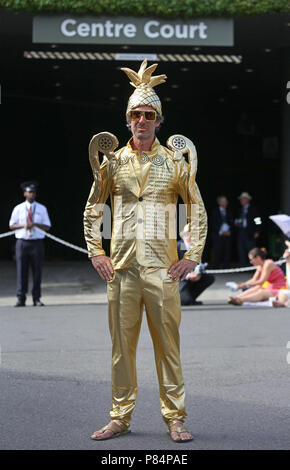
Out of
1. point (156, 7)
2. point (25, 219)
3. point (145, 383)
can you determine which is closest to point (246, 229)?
point (156, 7)

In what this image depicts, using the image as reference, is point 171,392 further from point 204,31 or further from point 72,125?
point 72,125

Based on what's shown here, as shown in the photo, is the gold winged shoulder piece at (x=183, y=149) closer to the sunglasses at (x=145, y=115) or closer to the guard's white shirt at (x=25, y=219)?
the sunglasses at (x=145, y=115)

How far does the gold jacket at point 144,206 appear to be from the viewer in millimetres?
5477

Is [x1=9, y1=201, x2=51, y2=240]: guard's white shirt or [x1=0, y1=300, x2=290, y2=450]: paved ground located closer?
[x1=0, y1=300, x2=290, y2=450]: paved ground

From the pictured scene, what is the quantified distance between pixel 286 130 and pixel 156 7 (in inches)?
214

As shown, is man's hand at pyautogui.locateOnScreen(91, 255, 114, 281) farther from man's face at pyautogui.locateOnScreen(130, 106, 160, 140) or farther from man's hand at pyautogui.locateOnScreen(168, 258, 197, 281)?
man's face at pyautogui.locateOnScreen(130, 106, 160, 140)

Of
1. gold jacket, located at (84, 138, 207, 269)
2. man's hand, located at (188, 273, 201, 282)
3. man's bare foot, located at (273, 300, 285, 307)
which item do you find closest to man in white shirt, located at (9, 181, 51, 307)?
man's hand, located at (188, 273, 201, 282)

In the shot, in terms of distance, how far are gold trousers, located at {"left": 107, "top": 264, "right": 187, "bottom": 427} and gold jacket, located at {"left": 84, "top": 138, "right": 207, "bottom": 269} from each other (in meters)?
A: 0.11

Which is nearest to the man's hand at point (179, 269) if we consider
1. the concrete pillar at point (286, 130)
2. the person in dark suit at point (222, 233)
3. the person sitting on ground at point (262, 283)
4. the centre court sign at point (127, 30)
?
the person sitting on ground at point (262, 283)

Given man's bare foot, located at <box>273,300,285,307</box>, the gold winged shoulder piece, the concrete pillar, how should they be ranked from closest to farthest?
the gold winged shoulder piece
man's bare foot, located at <box>273,300,285,307</box>
the concrete pillar

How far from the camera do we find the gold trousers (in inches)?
214

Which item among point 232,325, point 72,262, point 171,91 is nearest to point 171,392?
point 232,325

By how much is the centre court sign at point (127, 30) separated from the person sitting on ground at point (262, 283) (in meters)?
5.02

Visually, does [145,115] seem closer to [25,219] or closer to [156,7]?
[25,219]
